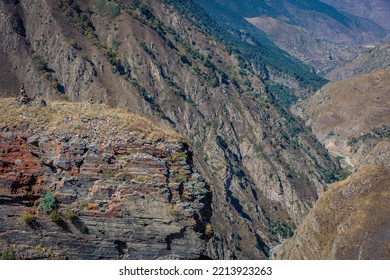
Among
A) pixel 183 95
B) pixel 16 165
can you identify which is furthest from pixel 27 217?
pixel 183 95

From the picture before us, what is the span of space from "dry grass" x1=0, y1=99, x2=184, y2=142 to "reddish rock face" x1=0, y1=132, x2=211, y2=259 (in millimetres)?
918

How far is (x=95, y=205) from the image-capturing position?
25.9 m

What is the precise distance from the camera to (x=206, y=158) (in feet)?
379

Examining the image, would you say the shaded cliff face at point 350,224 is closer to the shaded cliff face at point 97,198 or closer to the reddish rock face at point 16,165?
the shaded cliff face at point 97,198

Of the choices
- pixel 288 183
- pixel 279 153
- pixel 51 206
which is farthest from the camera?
pixel 279 153

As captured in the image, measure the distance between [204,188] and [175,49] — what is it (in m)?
118

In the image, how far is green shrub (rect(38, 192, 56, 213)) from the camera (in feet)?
84.6

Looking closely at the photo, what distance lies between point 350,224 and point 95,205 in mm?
56229

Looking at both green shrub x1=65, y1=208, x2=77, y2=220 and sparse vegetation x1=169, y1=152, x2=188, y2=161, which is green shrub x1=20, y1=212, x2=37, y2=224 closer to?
green shrub x1=65, y1=208, x2=77, y2=220

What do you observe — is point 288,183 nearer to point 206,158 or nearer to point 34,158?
point 206,158

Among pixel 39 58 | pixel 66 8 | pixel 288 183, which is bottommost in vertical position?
pixel 288 183

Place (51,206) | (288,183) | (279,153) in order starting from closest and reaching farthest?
(51,206) → (288,183) → (279,153)

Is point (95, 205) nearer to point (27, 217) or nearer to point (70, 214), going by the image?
point (70, 214)

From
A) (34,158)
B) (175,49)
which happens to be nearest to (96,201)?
(34,158)
